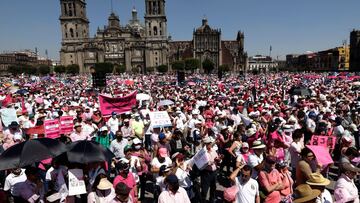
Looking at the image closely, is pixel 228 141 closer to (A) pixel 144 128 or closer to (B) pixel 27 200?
(A) pixel 144 128

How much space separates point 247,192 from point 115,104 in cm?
788

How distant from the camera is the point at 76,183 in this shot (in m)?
4.66

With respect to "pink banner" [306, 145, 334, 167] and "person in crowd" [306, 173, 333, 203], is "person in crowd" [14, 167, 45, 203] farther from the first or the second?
"pink banner" [306, 145, 334, 167]

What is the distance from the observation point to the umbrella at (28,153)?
4.67 metres

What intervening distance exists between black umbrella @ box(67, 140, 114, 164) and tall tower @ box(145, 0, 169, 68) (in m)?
96.2

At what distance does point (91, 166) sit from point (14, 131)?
161 inches

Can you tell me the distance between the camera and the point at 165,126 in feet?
30.3

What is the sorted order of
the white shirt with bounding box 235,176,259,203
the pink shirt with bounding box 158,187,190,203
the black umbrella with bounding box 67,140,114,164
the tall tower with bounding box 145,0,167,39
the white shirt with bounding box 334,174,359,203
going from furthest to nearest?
the tall tower with bounding box 145,0,167,39, the black umbrella with bounding box 67,140,114,164, the white shirt with bounding box 235,176,259,203, the pink shirt with bounding box 158,187,190,203, the white shirt with bounding box 334,174,359,203

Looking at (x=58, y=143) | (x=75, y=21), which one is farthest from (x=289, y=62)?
(x=58, y=143)

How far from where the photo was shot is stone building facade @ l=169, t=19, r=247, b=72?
4286 inches

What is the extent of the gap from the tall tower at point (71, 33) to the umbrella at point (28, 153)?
10155 cm

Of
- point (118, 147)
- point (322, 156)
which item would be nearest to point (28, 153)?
point (118, 147)

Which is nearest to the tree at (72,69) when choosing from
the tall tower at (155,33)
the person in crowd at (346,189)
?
the tall tower at (155,33)

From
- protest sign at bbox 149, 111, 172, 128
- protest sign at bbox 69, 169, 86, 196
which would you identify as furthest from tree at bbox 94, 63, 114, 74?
protest sign at bbox 69, 169, 86, 196
